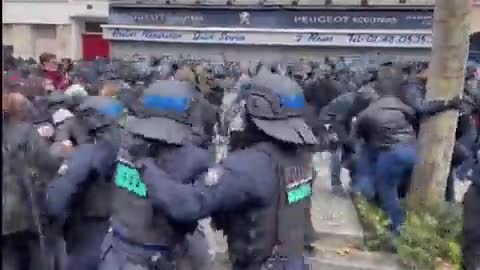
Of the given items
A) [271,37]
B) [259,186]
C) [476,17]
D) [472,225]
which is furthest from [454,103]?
[476,17]

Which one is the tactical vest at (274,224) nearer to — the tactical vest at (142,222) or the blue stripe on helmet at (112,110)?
the tactical vest at (142,222)

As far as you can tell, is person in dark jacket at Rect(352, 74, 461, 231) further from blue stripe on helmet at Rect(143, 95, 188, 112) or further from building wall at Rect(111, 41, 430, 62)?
building wall at Rect(111, 41, 430, 62)

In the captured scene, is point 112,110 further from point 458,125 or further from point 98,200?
point 458,125

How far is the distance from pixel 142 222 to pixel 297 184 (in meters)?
0.78

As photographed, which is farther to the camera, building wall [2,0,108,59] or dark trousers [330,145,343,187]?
building wall [2,0,108,59]

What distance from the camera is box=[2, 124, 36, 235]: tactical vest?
14.7ft

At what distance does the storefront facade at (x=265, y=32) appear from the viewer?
108ft

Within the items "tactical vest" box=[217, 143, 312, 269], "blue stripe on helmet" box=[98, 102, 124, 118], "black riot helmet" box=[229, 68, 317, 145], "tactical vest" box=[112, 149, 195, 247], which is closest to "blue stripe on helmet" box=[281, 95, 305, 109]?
"black riot helmet" box=[229, 68, 317, 145]

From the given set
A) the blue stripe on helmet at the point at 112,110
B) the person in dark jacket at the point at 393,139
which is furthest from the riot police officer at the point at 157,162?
the person in dark jacket at the point at 393,139

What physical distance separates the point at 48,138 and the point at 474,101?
568 centimetres

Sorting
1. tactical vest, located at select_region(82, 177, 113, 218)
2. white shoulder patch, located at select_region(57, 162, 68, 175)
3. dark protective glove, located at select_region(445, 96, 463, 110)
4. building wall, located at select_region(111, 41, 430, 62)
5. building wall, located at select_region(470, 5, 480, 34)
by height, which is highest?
building wall, located at select_region(470, 5, 480, 34)

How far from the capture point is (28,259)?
4.95 m

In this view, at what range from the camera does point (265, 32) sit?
113 feet

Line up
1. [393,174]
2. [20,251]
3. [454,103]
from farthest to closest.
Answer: [393,174] → [454,103] → [20,251]
